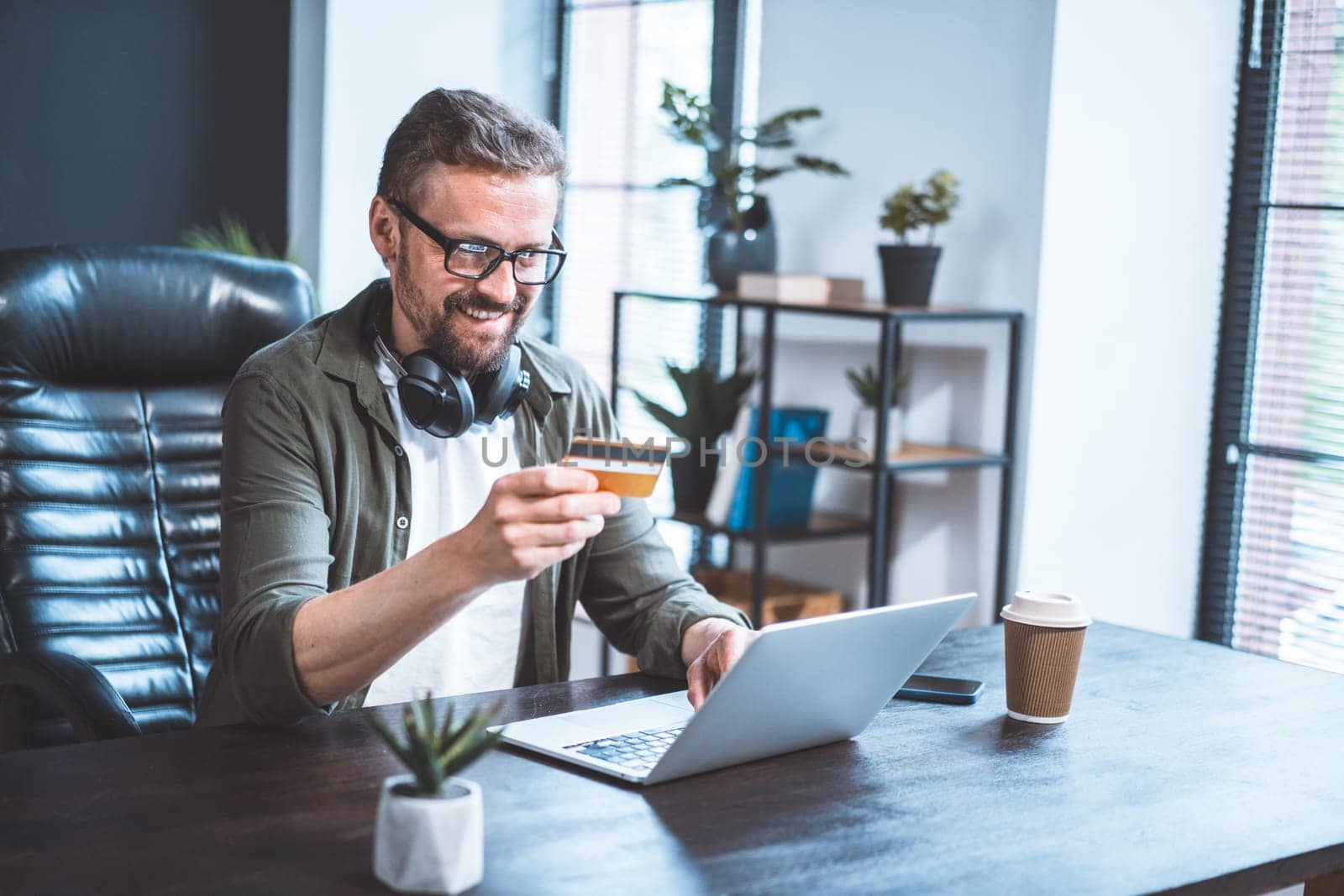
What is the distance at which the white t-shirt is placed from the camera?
1.79 m

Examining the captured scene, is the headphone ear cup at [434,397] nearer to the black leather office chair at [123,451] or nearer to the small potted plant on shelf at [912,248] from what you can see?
the black leather office chair at [123,451]

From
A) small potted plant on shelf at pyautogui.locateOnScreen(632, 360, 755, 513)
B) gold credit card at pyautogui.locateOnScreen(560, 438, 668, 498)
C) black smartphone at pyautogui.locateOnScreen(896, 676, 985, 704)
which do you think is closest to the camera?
gold credit card at pyautogui.locateOnScreen(560, 438, 668, 498)

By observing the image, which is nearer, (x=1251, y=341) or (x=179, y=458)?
(x=179, y=458)

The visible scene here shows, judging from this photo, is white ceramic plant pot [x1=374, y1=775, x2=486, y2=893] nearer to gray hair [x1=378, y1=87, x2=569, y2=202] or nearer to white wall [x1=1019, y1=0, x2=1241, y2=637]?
gray hair [x1=378, y1=87, x2=569, y2=202]

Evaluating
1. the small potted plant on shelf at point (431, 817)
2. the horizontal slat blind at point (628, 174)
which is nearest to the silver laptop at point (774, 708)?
the small potted plant on shelf at point (431, 817)

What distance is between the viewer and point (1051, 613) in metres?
1.54

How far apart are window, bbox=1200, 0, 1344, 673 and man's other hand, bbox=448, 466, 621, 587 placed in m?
2.01

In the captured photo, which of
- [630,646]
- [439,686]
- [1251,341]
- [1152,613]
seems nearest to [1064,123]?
[1251,341]

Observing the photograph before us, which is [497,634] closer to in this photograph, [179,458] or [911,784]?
[179,458]

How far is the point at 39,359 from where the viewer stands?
1.97m

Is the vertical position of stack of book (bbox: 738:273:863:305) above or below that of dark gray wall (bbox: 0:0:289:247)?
below

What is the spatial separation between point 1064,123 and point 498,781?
195 centimetres

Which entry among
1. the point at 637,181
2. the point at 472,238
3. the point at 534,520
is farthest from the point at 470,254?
the point at 637,181

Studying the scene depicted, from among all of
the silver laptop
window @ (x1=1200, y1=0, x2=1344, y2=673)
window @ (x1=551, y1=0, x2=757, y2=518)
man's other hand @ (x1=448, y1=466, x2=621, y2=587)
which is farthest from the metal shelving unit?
man's other hand @ (x1=448, y1=466, x2=621, y2=587)
